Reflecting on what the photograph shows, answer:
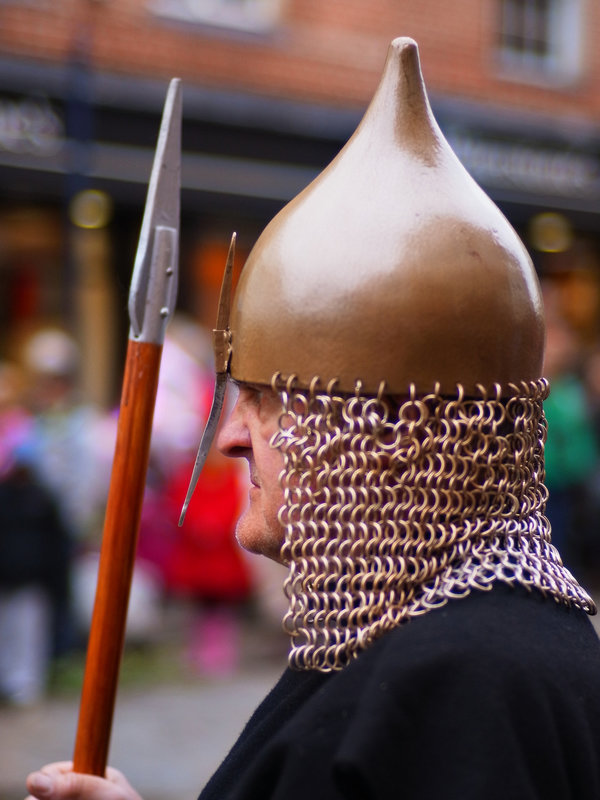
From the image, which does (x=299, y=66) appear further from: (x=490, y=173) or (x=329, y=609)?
(x=329, y=609)

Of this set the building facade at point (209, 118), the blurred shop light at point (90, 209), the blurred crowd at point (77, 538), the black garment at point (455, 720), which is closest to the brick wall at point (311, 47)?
the building facade at point (209, 118)

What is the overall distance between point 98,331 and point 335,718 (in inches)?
337

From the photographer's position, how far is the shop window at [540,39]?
1150 centimetres

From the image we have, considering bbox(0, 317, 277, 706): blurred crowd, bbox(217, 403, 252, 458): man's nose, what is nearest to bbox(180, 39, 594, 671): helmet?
bbox(217, 403, 252, 458): man's nose

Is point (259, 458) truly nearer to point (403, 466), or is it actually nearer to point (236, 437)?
point (236, 437)

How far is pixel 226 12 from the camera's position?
9.88 metres

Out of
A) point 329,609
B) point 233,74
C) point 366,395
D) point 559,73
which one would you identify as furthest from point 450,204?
point 559,73

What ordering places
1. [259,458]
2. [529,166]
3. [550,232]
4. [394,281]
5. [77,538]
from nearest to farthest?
[394,281]
[259,458]
[77,538]
[529,166]
[550,232]

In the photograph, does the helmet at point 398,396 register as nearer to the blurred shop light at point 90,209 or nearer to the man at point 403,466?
the man at point 403,466

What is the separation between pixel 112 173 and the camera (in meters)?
9.27

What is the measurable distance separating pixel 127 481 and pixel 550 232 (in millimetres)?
10681

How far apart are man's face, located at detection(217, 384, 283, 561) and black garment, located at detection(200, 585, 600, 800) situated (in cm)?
30

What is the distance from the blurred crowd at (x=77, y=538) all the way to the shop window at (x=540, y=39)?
5.92 metres

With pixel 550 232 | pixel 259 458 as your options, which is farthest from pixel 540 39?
pixel 259 458
